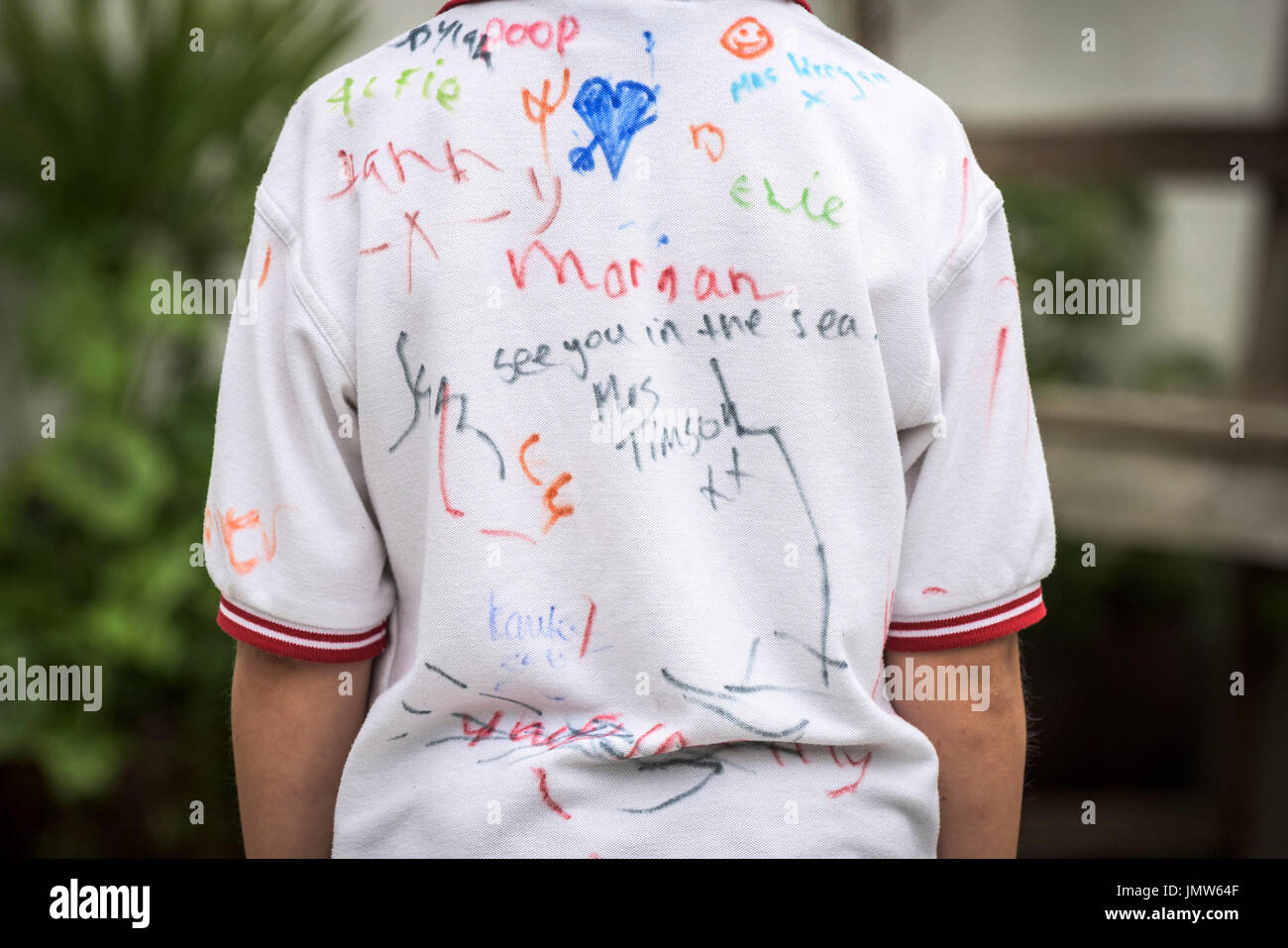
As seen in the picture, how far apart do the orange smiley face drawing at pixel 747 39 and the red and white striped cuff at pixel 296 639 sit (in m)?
0.49

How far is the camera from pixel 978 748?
3.16 feet

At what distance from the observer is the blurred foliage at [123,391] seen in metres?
2.40

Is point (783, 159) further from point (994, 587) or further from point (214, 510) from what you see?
point (214, 510)

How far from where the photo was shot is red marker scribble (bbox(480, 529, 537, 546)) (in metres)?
0.82

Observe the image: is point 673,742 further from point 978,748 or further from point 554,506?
point 978,748

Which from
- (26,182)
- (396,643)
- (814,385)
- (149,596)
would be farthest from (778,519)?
(26,182)

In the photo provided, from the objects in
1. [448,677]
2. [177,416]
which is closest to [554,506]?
[448,677]

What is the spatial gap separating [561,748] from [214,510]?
0.31 meters

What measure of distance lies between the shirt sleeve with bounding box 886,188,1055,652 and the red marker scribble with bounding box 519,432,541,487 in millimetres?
277

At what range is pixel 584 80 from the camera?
2.69ft

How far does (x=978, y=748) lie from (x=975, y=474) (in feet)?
0.75
